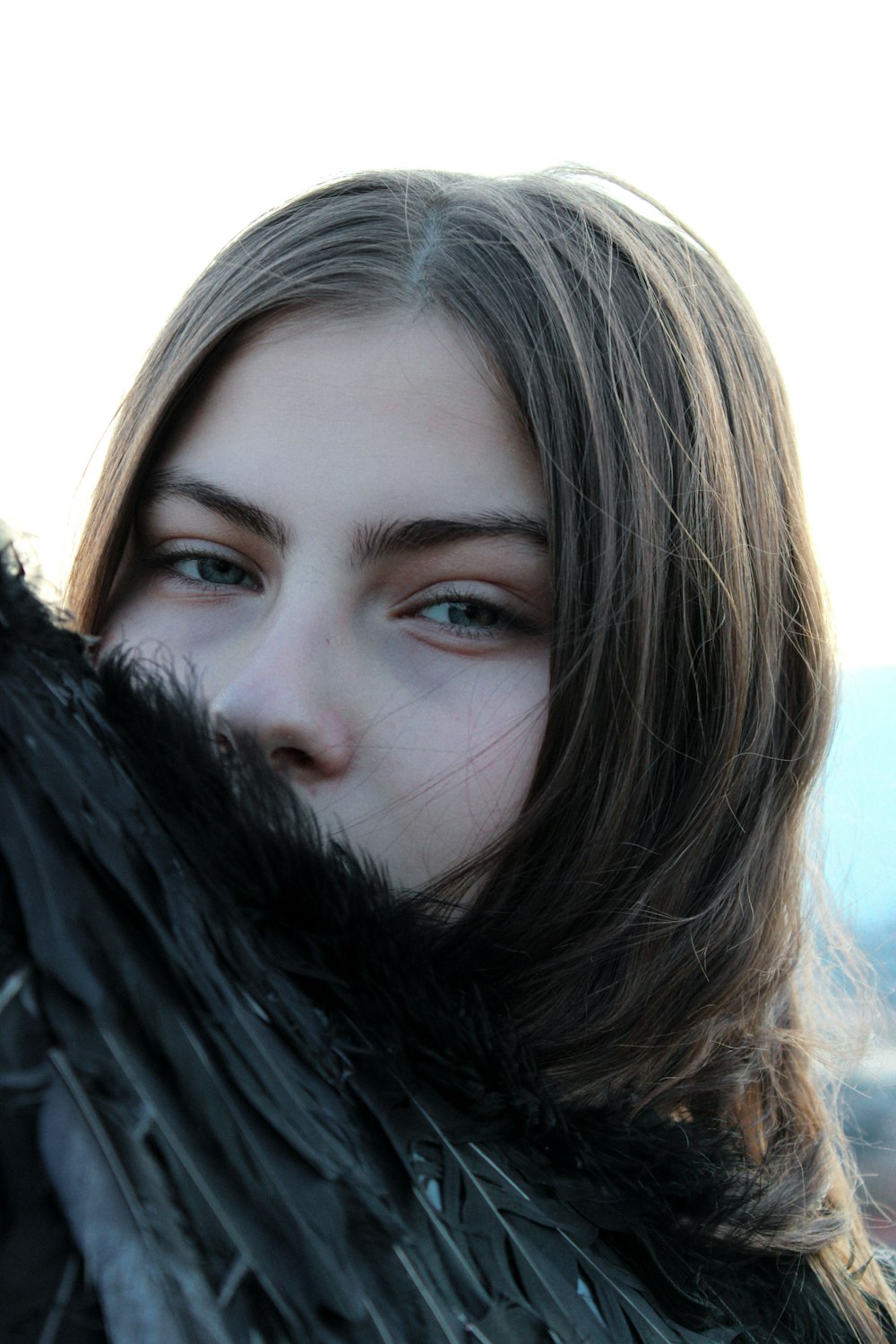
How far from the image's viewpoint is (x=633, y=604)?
4.12ft

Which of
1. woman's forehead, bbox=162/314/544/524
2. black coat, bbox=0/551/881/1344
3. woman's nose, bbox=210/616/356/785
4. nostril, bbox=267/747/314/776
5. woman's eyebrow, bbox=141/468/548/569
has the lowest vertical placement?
black coat, bbox=0/551/881/1344

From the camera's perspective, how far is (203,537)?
1300 millimetres

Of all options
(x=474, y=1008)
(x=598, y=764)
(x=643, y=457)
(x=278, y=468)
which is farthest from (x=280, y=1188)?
(x=643, y=457)

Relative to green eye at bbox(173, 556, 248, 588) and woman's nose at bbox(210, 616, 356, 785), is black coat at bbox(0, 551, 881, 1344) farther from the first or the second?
green eye at bbox(173, 556, 248, 588)

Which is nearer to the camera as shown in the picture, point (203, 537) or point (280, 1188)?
point (280, 1188)

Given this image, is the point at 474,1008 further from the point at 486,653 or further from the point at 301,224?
the point at 301,224

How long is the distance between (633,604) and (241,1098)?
79 cm

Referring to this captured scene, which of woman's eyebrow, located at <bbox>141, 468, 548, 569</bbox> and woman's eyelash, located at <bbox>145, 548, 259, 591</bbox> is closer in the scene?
woman's eyebrow, located at <bbox>141, 468, 548, 569</bbox>

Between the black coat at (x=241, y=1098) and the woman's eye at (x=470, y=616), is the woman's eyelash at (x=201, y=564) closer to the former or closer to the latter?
the woman's eye at (x=470, y=616)

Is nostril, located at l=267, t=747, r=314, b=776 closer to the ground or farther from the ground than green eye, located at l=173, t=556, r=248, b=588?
closer to the ground

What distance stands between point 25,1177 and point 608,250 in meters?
1.28

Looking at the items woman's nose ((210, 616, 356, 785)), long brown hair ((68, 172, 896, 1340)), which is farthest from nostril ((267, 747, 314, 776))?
long brown hair ((68, 172, 896, 1340))

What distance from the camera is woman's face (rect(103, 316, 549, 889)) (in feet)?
3.70

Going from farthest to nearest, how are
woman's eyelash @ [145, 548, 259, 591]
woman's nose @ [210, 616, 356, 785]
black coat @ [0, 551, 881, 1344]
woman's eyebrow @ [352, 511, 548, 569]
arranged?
woman's eyelash @ [145, 548, 259, 591], woman's eyebrow @ [352, 511, 548, 569], woman's nose @ [210, 616, 356, 785], black coat @ [0, 551, 881, 1344]
